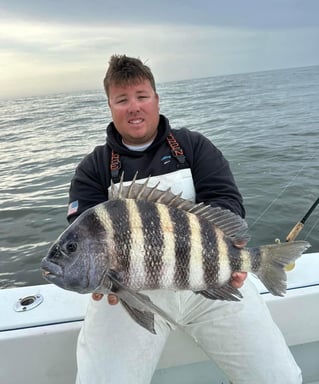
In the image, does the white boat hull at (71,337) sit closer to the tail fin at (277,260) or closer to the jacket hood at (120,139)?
the tail fin at (277,260)

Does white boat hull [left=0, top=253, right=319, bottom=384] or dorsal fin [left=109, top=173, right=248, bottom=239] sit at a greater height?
dorsal fin [left=109, top=173, right=248, bottom=239]

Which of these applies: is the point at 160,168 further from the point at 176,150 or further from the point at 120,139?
the point at 120,139

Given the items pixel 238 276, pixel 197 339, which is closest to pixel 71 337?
pixel 197 339

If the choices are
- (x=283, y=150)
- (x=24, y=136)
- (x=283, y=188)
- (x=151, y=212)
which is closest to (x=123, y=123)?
(x=151, y=212)

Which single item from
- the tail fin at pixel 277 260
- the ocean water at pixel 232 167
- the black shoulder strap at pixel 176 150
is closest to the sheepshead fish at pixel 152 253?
the tail fin at pixel 277 260

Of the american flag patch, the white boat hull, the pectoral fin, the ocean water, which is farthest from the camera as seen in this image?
the ocean water

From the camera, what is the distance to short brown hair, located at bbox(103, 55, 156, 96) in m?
2.28

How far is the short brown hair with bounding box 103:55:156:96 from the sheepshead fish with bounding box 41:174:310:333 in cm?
92

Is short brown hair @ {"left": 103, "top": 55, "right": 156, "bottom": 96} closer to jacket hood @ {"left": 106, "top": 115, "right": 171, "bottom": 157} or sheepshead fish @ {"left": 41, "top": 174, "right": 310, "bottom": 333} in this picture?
jacket hood @ {"left": 106, "top": 115, "right": 171, "bottom": 157}

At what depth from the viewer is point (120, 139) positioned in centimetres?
246

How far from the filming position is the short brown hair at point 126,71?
228cm

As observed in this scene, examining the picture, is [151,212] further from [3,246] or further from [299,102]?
[299,102]

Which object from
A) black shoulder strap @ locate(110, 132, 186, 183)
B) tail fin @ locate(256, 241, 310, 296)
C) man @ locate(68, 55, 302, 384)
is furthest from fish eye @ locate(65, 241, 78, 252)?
Result: black shoulder strap @ locate(110, 132, 186, 183)

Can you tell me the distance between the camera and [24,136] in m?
15.7
